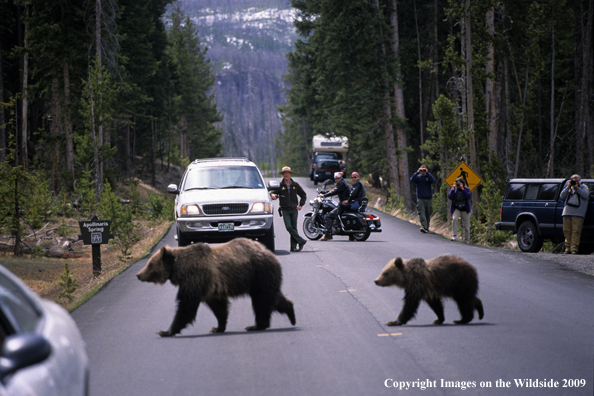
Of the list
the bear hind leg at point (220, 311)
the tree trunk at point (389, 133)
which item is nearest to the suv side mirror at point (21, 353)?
the bear hind leg at point (220, 311)

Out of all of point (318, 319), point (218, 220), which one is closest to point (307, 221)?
point (218, 220)

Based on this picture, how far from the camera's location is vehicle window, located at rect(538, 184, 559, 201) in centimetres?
1927

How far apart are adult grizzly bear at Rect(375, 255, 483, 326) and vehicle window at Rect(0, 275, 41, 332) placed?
4.91 m

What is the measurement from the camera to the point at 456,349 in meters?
6.94

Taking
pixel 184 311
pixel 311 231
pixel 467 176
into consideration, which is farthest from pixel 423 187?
pixel 184 311

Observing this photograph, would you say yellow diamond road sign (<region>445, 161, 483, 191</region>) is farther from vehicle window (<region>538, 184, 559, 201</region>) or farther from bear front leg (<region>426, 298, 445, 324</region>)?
bear front leg (<region>426, 298, 445, 324</region>)

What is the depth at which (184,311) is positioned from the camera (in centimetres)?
738

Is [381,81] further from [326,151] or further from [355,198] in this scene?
[355,198]

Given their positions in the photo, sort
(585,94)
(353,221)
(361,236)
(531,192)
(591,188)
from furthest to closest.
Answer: (585,94) → (361,236) → (353,221) → (531,192) → (591,188)

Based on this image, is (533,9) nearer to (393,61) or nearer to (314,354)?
(393,61)

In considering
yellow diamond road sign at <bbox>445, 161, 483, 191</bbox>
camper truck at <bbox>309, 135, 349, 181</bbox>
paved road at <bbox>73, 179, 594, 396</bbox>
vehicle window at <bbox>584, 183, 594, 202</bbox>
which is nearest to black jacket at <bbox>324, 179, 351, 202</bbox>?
yellow diamond road sign at <bbox>445, 161, 483, 191</bbox>

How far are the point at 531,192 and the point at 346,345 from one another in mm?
14338

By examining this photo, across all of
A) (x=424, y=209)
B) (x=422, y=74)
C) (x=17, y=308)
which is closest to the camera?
(x=17, y=308)

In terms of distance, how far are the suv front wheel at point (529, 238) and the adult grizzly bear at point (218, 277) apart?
1333cm
